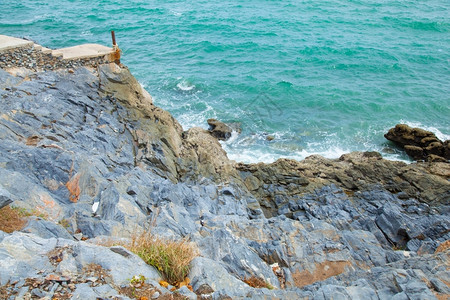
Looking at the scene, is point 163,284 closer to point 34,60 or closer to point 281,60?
point 34,60

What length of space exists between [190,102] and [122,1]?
37.4 meters

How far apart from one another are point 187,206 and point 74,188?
187 inches

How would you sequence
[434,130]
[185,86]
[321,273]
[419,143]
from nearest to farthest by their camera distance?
[321,273] < [419,143] < [434,130] < [185,86]

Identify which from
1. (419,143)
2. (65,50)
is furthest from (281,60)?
(65,50)

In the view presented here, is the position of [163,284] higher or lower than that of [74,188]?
higher

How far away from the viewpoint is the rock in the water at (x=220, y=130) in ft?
85.4

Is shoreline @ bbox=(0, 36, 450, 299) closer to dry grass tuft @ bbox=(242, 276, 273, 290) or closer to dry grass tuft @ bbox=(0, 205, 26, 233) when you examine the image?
dry grass tuft @ bbox=(242, 276, 273, 290)

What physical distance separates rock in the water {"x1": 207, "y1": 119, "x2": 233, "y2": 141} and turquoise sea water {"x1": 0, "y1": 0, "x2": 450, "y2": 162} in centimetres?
86

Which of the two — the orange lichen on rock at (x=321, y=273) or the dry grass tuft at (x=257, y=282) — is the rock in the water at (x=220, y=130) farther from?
the dry grass tuft at (x=257, y=282)

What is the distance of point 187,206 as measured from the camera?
Answer: 49.4 feet

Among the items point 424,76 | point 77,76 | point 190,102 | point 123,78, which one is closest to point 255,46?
point 190,102

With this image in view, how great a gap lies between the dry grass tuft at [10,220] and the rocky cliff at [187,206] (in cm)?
28

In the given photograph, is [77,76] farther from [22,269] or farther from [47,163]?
[22,269]

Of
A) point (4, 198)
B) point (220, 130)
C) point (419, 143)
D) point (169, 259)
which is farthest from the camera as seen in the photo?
point (220, 130)
